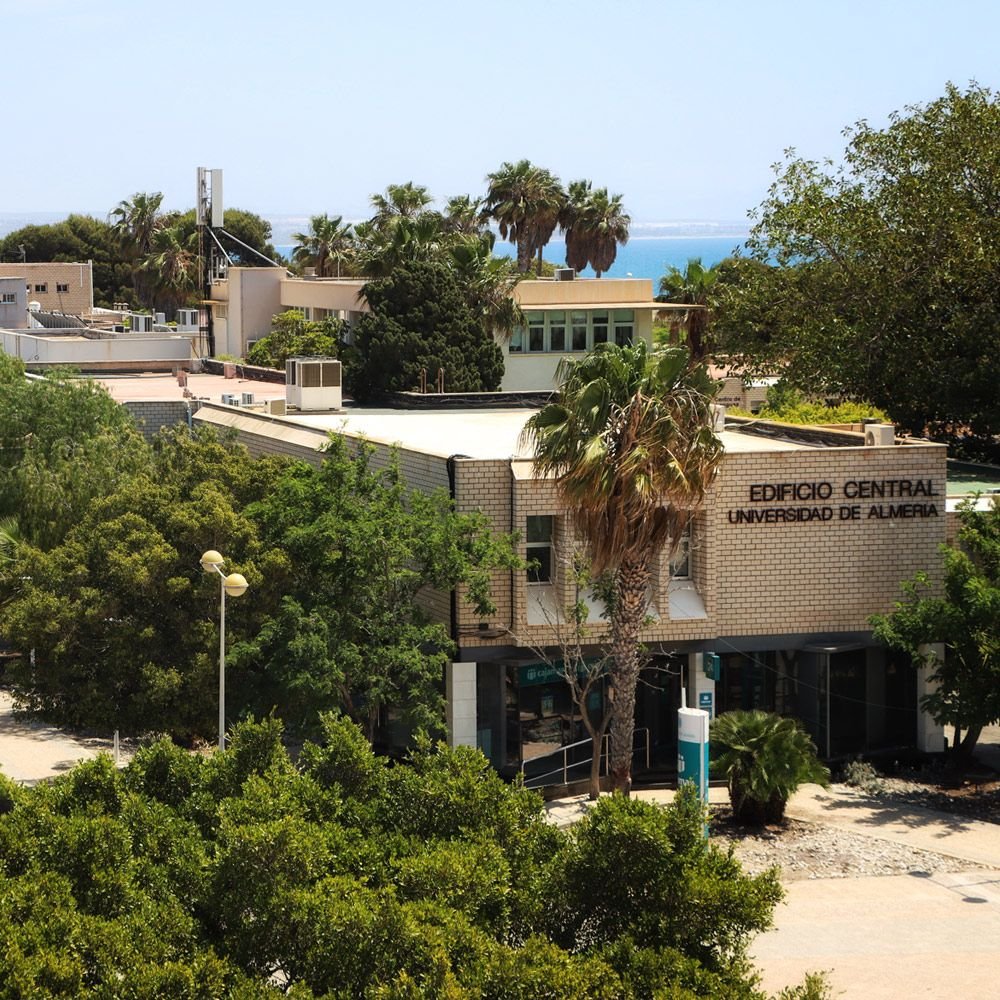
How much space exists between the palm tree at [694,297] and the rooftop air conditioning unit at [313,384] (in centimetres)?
2820

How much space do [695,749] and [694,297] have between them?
47.2 metres

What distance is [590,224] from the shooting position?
10888 centimetres

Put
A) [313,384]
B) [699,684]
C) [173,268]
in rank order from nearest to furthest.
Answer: [699,684]
[313,384]
[173,268]

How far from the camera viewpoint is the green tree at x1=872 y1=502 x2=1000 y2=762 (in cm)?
3177

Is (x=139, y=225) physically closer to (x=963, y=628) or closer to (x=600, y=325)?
(x=600, y=325)

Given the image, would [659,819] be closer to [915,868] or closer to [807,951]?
[807,951]

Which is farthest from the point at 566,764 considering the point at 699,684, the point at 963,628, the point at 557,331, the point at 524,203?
the point at 524,203

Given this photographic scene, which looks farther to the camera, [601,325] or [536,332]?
[601,325]

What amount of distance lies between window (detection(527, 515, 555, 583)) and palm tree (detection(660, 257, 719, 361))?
126 feet

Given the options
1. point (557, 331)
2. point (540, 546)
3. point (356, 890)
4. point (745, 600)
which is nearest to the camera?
point (356, 890)

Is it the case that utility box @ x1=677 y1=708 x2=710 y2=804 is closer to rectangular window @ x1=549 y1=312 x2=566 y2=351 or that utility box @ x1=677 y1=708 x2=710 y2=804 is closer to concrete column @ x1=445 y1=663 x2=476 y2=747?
concrete column @ x1=445 y1=663 x2=476 y2=747

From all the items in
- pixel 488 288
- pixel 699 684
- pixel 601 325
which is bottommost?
pixel 699 684

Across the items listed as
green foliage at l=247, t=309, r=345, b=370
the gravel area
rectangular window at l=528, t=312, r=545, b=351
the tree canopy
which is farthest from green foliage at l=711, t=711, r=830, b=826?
green foliage at l=247, t=309, r=345, b=370

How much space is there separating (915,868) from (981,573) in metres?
6.35
